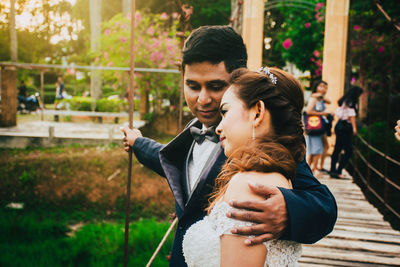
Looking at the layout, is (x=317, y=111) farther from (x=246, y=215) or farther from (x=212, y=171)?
(x=246, y=215)

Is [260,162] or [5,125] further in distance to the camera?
[5,125]

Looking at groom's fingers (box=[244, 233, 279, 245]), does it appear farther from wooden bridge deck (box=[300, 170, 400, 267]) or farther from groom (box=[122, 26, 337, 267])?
wooden bridge deck (box=[300, 170, 400, 267])

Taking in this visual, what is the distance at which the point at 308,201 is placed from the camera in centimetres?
97

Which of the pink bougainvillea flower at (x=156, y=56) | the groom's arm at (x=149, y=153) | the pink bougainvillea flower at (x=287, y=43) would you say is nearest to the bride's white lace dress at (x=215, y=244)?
the groom's arm at (x=149, y=153)

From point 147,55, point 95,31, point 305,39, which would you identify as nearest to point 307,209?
point 305,39

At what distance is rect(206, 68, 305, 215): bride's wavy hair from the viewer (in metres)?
0.94

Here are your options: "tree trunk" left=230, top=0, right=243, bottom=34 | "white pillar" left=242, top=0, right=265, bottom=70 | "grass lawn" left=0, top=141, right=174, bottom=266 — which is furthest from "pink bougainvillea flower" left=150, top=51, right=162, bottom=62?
"tree trunk" left=230, top=0, right=243, bottom=34

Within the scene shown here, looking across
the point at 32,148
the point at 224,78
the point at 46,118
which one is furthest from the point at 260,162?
the point at 46,118

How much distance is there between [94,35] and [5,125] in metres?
→ 8.61

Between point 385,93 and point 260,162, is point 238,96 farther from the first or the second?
point 385,93

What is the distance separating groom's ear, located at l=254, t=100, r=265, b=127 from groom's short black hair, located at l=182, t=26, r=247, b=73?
380 millimetres

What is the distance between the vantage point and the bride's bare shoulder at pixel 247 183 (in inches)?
34.7

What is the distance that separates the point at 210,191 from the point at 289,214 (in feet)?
0.96

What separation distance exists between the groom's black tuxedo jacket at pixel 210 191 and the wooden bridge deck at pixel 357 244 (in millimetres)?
1606
